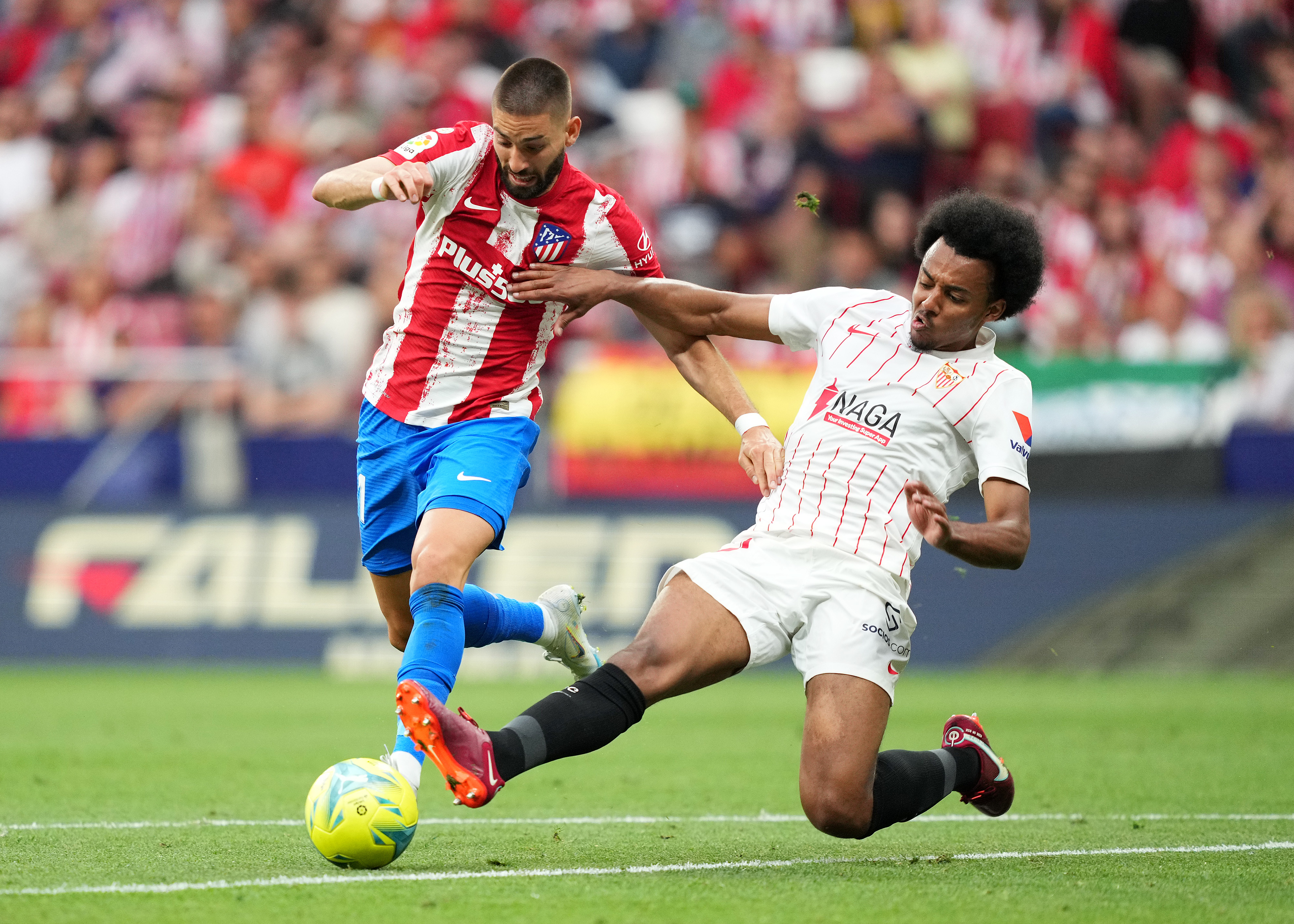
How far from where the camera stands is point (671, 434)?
12.1m

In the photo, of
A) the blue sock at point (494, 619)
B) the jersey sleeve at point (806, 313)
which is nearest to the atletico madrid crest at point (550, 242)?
the jersey sleeve at point (806, 313)

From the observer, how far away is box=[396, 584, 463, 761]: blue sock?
487cm

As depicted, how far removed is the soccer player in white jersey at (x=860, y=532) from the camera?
4.94m

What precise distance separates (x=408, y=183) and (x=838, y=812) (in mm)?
2424

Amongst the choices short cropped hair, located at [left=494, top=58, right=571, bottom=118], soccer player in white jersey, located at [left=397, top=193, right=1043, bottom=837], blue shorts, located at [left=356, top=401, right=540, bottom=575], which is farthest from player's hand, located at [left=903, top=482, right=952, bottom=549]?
short cropped hair, located at [left=494, top=58, right=571, bottom=118]

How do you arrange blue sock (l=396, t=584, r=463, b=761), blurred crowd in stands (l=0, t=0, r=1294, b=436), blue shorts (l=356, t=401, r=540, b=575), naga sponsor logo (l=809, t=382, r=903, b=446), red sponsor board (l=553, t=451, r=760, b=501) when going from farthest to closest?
1. blurred crowd in stands (l=0, t=0, r=1294, b=436)
2. red sponsor board (l=553, t=451, r=760, b=501)
3. blue shorts (l=356, t=401, r=540, b=575)
4. naga sponsor logo (l=809, t=382, r=903, b=446)
5. blue sock (l=396, t=584, r=463, b=761)

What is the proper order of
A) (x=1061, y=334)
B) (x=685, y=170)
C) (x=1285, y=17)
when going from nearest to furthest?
(x=1061, y=334)
(x=685, y=170)
(x=1285, y=17)

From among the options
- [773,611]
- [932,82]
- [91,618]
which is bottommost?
[91,618]

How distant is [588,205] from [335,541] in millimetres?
6663

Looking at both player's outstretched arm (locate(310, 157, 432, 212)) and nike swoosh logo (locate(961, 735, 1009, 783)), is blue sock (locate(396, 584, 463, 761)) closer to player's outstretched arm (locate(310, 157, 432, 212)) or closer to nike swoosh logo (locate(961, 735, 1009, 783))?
player's outstretched arm (locate(310, 157, 432, 212))

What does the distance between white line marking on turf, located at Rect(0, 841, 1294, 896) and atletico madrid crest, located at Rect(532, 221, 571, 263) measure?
228 centimetres

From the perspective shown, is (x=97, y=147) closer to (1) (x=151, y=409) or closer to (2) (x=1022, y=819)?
(1) (x=151, y=409)

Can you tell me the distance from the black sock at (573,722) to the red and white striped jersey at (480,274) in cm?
134

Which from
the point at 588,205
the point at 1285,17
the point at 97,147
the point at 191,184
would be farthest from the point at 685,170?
the point at 588,205
